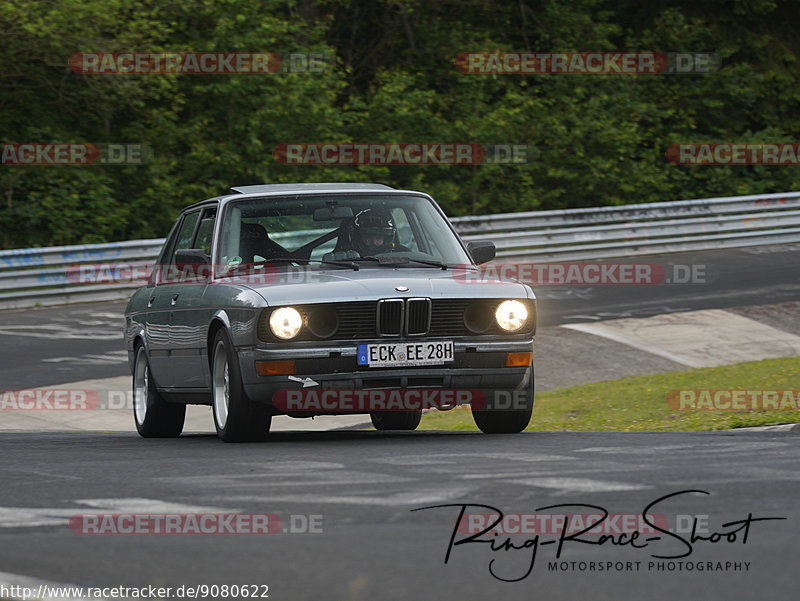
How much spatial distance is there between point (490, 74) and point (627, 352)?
1636 centimetres

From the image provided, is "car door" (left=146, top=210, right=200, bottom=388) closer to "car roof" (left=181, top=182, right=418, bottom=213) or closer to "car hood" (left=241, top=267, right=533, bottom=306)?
"car roof" (left=181, top=182, right=418, bottom=213)

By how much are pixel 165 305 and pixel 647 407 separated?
4.83 meters

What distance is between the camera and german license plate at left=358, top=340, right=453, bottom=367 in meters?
9.12

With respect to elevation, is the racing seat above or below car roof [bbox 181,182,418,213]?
below

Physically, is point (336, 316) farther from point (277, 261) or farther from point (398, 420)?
point (398, 420)

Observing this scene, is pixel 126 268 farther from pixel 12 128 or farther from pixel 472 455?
pixel 472 455

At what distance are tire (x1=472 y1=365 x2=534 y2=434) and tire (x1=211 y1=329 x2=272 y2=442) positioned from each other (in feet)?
4.81

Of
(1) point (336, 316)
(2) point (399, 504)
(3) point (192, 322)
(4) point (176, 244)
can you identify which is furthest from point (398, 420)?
(2) point (399, 504)

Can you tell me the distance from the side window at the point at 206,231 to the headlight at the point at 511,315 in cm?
219

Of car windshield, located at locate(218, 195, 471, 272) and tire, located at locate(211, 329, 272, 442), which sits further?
car windshield, located at locate(218, 195, 471, 272)

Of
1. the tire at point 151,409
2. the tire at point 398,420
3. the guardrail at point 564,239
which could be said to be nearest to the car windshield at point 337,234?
the tire at point 151,409

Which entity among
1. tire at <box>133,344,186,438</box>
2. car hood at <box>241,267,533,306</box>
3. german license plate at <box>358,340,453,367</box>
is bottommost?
tire at <box>133,344,186,438</box>

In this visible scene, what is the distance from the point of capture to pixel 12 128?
2755 centimetres

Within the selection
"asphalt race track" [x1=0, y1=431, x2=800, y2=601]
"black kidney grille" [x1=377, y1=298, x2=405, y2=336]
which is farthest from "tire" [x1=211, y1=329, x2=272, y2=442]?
"black kidney grille" [x1=377, y1=298, x2=405, y2=336]
